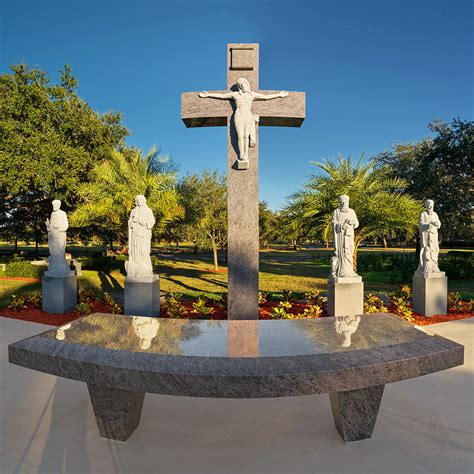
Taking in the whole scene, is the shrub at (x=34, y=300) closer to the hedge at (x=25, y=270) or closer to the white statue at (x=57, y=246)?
the white statue at (x=57, y=246)

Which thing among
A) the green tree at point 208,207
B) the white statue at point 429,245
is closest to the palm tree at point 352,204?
the white statue at point 429,245

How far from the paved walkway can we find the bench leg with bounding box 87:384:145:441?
11 centimetres

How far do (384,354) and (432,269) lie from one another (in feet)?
23.7

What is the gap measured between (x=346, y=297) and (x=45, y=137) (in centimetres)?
1436

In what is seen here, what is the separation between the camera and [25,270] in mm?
16250

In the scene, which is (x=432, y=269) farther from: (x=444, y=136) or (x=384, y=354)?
(x=444, y=136)

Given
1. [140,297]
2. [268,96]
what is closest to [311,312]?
[140,297]

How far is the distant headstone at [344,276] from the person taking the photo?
7463 millimetres

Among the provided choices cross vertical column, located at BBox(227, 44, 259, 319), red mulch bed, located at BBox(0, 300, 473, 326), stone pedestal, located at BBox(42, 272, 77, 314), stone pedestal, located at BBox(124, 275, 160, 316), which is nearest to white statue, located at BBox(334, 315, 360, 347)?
cross vertical column, located at BBox(227, 44, 259, 319)

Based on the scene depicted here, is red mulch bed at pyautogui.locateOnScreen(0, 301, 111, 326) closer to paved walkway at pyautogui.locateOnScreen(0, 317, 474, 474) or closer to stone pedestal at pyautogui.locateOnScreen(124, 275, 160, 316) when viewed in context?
stone pedestal at pyautogui.locateOnScreen(124, 275, 160, 316)

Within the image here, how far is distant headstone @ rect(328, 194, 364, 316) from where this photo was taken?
24.5 feet

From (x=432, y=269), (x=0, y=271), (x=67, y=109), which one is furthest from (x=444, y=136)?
(x=0, y=271)

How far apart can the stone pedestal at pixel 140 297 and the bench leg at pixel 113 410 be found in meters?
4.31

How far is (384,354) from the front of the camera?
2543 millimetres
